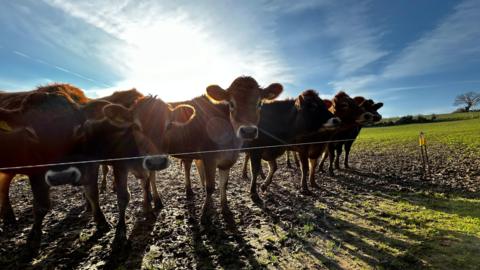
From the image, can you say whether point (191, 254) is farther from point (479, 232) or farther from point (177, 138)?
point (479, 232)

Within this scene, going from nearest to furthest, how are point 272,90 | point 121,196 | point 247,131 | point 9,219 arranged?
point 121,196 < point 247,131 < point 9,219 < point 272,90

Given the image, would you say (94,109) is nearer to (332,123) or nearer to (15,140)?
(15,140)

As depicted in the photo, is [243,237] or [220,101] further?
[220,101]

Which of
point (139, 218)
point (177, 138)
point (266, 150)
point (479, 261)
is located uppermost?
point (177, 138)

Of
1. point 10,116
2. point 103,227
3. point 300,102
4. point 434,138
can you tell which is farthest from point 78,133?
point 434,138

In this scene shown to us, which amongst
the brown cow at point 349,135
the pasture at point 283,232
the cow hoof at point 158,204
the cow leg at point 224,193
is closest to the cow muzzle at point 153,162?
the pasture at point 283,232

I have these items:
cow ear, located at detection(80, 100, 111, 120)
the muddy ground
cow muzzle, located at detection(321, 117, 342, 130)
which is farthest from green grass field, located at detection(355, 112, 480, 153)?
A: cow ear, located at detection(80, 100, 111, 120)

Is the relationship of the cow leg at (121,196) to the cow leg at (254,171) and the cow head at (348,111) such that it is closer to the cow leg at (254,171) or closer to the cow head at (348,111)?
the cow leg at (254,171)

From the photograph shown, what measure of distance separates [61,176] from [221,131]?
3.57 metres

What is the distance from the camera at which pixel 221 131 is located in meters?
7.16

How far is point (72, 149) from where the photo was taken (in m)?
5.39

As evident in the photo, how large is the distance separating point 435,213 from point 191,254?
574cm

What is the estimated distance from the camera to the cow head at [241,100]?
669cm

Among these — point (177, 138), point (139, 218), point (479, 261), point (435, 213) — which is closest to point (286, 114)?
point (177, 138)
